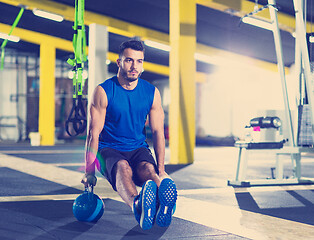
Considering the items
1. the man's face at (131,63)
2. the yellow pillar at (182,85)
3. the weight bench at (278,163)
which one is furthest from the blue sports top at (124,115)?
the yellow pillar at (182,85)

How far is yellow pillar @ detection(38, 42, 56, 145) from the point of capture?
54.1ft

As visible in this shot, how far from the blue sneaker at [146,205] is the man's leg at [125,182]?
11 cm

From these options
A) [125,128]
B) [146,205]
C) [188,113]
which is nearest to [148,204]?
[146,205]

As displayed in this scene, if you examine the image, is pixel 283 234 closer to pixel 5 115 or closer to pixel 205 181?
pixel 205 181

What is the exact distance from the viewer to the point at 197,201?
4.58 m

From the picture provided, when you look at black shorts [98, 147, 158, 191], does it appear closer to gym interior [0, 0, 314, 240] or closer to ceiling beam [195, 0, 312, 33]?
gym interior [0, 0, 314, 240]

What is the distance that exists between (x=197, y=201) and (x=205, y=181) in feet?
5.67

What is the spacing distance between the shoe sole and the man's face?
31.8 inches

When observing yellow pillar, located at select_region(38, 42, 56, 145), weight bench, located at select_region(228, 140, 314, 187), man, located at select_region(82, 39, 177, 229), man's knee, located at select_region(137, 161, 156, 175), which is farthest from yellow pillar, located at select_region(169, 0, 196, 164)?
yellow pillar, located at select_region(38, 42, 56, 145)

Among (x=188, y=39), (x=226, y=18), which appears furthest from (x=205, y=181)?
(x=226, y=18)

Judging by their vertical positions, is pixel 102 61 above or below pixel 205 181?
above

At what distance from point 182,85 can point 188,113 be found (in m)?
0.59

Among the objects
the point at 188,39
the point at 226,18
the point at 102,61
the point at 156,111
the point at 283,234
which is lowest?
the point at 283,234

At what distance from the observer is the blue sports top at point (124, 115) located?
10.4ft
